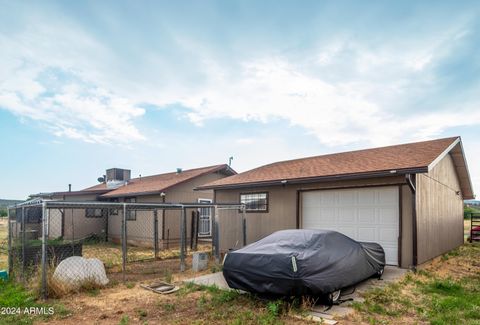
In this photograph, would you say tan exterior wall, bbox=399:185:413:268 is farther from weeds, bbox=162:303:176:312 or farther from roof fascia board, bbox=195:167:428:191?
weeds, bbox=162:303:176:312

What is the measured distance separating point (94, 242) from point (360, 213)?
13.6 meters

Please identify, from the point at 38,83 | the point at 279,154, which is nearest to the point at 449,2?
the point at 279,154

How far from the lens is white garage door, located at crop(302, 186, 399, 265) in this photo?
8945mm

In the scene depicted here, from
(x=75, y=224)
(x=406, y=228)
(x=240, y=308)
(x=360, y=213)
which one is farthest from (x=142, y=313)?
(x=75, y=224)

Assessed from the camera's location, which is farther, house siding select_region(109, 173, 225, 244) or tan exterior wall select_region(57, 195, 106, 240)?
tan exterior wall select_region(57, 195, 106, 240)

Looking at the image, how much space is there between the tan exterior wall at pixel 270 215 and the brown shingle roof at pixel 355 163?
0.38m

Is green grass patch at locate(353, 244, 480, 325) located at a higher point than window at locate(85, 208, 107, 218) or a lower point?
lower

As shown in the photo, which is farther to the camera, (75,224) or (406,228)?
(75,224)

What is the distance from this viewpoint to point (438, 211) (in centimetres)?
1111

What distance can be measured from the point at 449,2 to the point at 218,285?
9.24 metres

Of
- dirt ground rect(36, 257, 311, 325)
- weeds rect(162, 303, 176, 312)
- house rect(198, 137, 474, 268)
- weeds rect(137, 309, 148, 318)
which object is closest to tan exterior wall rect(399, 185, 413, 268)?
house rect(198, 137, 474, 268)

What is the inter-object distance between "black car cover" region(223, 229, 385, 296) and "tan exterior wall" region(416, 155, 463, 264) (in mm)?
3560

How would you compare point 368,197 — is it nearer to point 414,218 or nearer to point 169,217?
point 414,218

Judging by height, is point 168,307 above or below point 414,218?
below
